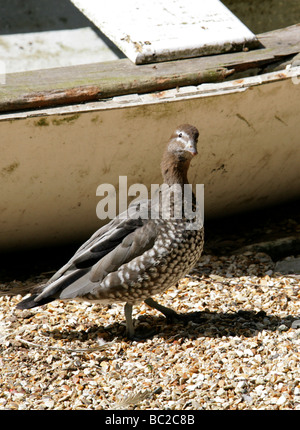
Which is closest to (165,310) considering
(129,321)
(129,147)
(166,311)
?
(166,311)

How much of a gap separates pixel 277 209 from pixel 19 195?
211 cm

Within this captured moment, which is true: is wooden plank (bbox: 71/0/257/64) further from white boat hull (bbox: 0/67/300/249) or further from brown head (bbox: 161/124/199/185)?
brown head (bbox: 161/124/199/185)

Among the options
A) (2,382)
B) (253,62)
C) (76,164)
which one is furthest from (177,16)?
(2,382)

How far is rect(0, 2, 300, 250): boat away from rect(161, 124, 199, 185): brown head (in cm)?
36

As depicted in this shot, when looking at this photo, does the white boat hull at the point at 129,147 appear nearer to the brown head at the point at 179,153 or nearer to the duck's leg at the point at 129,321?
the brown head at the point at 179,153

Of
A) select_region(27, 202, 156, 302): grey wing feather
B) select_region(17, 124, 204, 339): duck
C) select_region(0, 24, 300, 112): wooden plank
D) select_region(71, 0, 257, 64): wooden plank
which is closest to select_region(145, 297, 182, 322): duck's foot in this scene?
select_region(17, 124, 204, 339): duck

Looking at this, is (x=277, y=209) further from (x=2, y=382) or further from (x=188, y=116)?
(x=2, y=382)

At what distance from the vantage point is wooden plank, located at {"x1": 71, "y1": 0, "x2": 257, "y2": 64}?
16.1 feet

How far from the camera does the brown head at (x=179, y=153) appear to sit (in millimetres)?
4324

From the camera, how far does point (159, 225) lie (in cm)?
436

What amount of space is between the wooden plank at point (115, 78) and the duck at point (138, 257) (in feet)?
1.57

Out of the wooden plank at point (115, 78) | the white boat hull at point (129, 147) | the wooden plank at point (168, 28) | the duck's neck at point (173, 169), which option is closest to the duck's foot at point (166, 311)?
the duck's neck at point (173, 169)

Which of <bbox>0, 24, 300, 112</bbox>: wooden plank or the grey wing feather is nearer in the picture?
the grey wing feather

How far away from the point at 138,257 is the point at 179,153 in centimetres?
66
